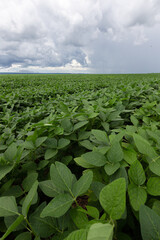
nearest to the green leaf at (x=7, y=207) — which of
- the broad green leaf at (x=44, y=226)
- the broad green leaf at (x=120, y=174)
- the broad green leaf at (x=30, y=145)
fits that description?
the broad green leaf at (x=44, y=226)

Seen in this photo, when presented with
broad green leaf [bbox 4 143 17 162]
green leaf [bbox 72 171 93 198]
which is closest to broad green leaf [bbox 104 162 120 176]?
green leaf [bbox 72 171 93 198]

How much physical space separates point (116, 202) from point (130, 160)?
0.35 m

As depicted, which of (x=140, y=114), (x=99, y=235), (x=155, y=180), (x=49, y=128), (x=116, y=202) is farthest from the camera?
(x=140, y=114)

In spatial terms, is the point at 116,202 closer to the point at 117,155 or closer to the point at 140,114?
the point at 117,155

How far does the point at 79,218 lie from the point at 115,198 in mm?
232

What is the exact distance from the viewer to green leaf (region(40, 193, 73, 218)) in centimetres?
55

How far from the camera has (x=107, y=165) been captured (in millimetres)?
750

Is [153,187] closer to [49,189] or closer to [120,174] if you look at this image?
[120,174]

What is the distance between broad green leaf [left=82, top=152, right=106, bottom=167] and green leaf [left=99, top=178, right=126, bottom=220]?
0.25 m

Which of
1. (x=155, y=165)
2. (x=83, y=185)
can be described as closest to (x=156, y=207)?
(x=155, y=165)

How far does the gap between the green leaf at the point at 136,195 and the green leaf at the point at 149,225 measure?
0.31 ft

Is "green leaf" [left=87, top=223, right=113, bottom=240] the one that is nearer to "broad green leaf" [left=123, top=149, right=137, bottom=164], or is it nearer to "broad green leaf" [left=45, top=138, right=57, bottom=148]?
"broad green leaf" [left=123, top=149, right=137, bottom=164]

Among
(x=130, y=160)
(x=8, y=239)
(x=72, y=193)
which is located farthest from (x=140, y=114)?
(x=8, y=239)

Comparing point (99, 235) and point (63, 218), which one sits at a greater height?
point (99, 235)
